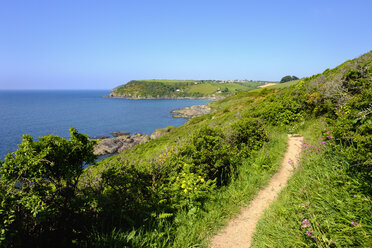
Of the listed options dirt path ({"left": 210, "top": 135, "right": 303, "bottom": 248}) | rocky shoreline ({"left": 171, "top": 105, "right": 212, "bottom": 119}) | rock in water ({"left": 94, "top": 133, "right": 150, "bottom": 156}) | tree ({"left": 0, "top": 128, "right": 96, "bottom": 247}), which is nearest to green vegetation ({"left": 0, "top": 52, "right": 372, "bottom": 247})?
tree ({"left": 0, "top": 128, "right": 96, "bottom": 247})

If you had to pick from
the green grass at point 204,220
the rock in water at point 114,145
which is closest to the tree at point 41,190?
the green grass at point 204,220

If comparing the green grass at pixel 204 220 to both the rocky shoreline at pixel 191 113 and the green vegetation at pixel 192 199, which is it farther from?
the rocky shoreline at pixel 191 113

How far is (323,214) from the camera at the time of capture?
12.7 feet

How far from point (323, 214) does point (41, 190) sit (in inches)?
208

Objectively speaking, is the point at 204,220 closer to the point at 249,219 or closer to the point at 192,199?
the point at 192,199

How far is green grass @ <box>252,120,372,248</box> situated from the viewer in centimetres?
322

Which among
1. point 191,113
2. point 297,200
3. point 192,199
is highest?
point 297,200

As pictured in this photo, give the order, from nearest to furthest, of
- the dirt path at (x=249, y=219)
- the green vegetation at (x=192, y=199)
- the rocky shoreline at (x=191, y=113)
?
the green vegetation at (x=192, y=199)
the dirt path at (x=249, y=219)
the rocky shoreline at (x=191, y=113)

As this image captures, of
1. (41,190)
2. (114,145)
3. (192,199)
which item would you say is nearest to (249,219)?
(192,199)

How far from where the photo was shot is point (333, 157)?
5.57 m

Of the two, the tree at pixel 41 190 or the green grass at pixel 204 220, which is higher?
the tree at pixel 41 190

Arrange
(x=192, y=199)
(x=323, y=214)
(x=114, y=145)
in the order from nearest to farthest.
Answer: (x=323, y=214) < (x=192, y=199) < (x=114, y=145)

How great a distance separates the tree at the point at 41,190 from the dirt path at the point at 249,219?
326 cm

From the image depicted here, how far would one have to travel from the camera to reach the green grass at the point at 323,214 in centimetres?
322
